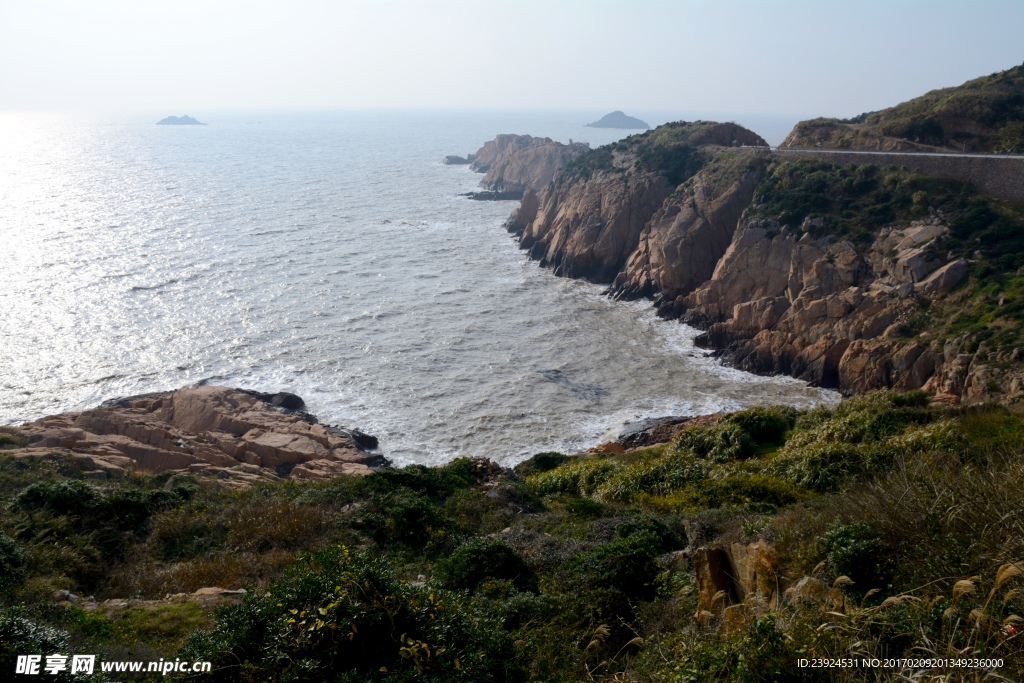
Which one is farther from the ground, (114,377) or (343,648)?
(343,648)

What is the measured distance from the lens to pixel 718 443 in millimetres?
19203

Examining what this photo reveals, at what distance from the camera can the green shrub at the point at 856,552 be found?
6617mm

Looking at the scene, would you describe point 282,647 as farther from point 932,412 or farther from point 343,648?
point 932,412

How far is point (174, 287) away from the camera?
43125 mm

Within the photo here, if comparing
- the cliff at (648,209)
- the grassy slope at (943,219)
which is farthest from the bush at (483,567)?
the cliff at (648,209)

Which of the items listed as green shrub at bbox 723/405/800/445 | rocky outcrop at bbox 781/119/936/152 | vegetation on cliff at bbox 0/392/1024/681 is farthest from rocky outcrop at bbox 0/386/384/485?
rocky outcrop at bbox 781/119/936/152

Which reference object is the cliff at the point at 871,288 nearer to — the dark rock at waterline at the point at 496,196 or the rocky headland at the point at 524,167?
the rocky headland at the point at 524,167

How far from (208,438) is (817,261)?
32.6 metres

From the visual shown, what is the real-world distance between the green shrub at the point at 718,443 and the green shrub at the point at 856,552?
36.7 ft

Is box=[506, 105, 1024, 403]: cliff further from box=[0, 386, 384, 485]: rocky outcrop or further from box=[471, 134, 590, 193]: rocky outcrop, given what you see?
box=[471, 134, 590, 193]: rocky outcrop

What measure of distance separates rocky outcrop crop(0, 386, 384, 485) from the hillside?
43.7m

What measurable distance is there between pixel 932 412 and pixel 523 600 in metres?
15.2

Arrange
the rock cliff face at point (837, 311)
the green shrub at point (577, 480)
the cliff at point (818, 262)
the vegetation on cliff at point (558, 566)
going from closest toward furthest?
the vegetation on cliff at point (558, 566) → the green shrub at point (577, 480) → the rock cliff face at point (837, 311) → the cliff at point (818, 262)

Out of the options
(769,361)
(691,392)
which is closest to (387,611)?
(691,392)
